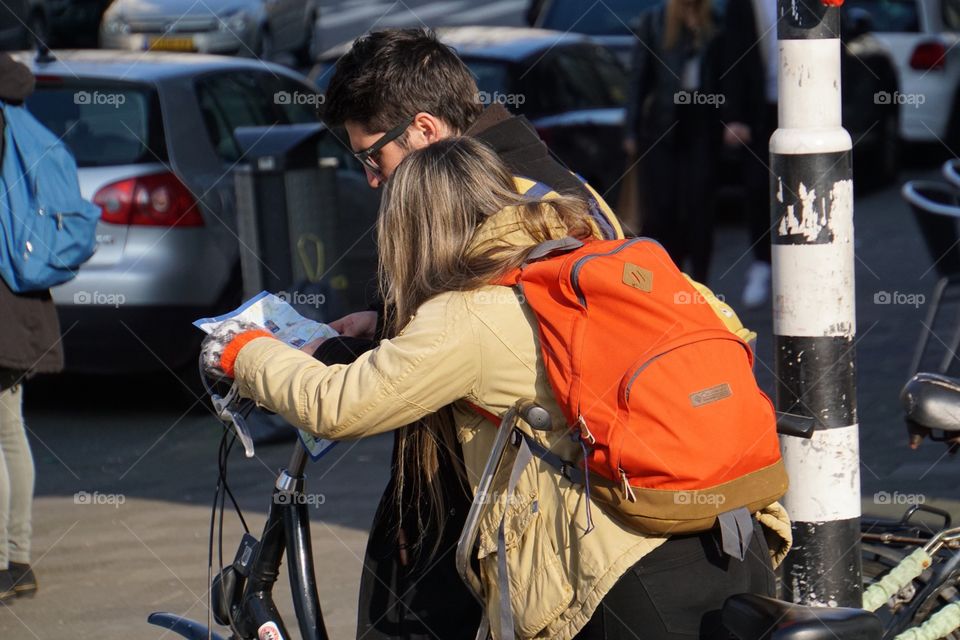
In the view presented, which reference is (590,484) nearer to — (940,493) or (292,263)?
(940,493)

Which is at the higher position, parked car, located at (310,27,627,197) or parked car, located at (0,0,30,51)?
parked car, located at (0,0,30,51)

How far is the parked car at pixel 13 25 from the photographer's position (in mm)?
16922

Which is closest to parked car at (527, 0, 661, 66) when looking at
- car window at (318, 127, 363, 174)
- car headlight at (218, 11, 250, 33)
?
car window at (318, 127, 363, 174)

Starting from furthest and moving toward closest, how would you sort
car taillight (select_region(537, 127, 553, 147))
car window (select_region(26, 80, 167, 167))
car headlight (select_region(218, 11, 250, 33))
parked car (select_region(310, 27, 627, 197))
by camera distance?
car headlight (select_region(218, 11, 250, 33)), car taillight (select_region(537, 127, 553, 147)), parked car (select_region(310, 27, 627, 197)), car window (select_region(26, 80, 167, 167))

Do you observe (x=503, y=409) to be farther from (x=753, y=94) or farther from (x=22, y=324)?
(x=753, y=94)

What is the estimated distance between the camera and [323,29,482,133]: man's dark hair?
2764 millimetres

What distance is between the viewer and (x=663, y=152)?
827cm

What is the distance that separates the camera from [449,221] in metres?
2.41

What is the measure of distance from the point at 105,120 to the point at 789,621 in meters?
5.12

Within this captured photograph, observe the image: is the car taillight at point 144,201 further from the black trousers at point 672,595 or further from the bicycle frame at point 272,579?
the black trousers at point 672,595

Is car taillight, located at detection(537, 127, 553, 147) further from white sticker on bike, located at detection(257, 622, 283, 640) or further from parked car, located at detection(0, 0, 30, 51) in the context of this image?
parked car, located at detection(0, 0, 30, 51)

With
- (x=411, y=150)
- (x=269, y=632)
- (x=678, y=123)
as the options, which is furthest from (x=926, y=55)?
(x=269, y=632)

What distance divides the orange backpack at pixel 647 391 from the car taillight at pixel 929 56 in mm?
10698

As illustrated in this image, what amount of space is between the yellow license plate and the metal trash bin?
1019 cm
